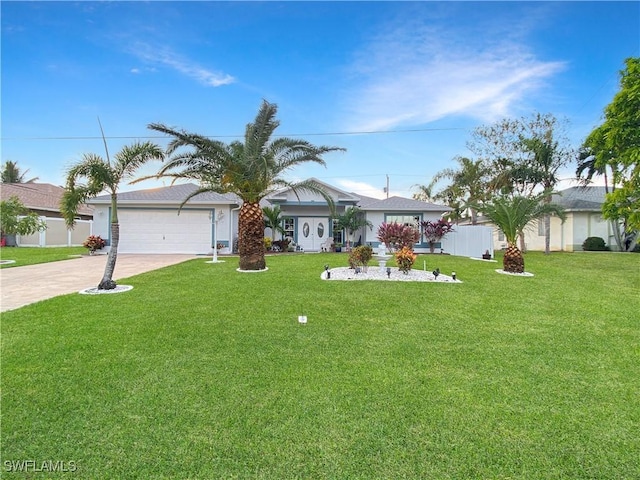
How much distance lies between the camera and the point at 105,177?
7785 millimetres

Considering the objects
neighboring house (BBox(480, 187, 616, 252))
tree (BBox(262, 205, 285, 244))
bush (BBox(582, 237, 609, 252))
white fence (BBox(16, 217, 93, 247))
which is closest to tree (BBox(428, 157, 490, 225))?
neighboring house (BBox(480, 187, 616, 252))

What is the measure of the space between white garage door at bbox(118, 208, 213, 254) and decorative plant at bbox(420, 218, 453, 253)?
41.2 feet

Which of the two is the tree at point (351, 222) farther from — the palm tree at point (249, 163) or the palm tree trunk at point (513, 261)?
the palm tree trunk at point (513, 261)

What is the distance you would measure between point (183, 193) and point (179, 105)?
197 inches

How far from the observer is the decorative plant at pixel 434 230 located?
18.9 meters

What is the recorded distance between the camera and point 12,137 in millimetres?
23797

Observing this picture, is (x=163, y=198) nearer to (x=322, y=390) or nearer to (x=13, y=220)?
(x=13, y=220)

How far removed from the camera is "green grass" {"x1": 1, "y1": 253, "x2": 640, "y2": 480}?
2352mm

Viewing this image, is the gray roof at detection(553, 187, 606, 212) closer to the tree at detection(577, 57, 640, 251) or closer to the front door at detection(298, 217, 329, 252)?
the tree at detection(577, 57, 640, 251)

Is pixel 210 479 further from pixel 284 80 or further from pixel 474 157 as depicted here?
pixel 474 157

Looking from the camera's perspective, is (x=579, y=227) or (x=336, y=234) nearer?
(x=336, y=234)

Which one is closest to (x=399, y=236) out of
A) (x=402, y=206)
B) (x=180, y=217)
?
(x=402, y=206)

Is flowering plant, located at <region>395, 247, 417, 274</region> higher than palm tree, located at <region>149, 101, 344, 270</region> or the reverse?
the reverse

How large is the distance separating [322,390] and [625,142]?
41.4 ft
